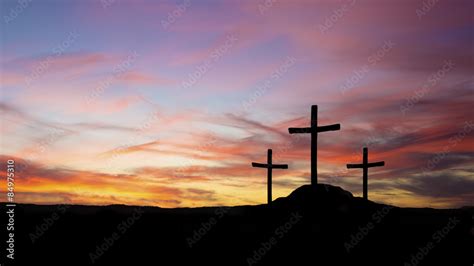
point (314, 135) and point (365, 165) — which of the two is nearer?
point (314, 135)

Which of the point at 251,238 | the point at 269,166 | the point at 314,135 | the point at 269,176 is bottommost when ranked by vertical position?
the point at 251,238

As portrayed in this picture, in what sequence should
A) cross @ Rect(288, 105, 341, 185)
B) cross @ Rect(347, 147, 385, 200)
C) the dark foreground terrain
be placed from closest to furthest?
the dark foreground terrain
cross @ Rect(288, 105, 341, 185)
cross @ Rect(347, 147, 385, 200)

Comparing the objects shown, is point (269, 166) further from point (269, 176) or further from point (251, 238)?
point (251, 238)

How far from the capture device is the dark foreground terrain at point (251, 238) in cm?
1688

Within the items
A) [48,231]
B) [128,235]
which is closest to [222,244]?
[128,235]

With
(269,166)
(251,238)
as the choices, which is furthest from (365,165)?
(251,238)

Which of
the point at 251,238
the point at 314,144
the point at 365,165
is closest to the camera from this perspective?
the point at 251,238

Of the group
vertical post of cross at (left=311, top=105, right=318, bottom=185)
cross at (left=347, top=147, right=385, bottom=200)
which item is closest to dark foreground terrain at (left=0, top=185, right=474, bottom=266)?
vertical post of cross at (left=311, top=105, right=318, bottom=185)

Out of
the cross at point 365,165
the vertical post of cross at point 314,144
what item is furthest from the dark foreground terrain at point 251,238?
the cross at point 365,165

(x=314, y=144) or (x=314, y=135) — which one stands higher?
(x=314, y=135)

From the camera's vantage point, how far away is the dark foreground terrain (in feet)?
55.4

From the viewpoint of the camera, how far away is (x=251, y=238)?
19516 mm

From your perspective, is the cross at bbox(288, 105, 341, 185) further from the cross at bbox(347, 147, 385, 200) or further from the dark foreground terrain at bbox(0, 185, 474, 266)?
the cross at bbox(347, 147, 385, 200)

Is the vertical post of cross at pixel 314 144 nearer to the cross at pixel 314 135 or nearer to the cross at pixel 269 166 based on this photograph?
the cross at pixel 314 135
